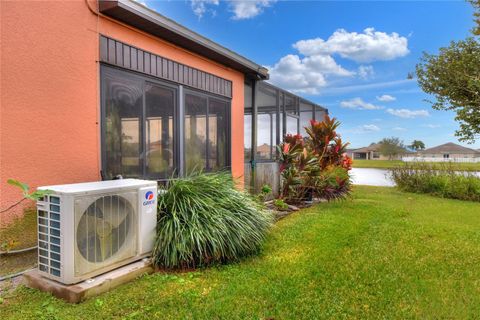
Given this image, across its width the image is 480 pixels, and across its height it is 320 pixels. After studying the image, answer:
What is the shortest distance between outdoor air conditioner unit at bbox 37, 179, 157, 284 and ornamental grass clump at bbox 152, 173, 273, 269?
12.0 inches

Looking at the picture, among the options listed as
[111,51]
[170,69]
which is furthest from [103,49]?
[170,69]

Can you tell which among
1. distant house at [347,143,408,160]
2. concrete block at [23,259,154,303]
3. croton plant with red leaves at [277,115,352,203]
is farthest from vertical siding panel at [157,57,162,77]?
distant house at [347,143,408,160]

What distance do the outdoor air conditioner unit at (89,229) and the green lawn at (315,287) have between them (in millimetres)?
262

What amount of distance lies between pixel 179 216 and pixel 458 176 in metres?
10.3

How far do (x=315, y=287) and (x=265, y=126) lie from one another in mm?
6044

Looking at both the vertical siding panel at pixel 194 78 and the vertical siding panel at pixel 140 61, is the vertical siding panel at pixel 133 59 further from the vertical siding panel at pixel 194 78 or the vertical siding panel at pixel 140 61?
the vertical siding panel at pixel 194 78

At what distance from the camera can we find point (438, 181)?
1008 centimetres

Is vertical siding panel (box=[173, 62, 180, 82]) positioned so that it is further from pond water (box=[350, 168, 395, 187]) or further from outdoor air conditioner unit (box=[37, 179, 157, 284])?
pond water (box=[350, 168, 395, 187])

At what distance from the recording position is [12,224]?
3.12 m

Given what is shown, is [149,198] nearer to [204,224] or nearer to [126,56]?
[204,224]

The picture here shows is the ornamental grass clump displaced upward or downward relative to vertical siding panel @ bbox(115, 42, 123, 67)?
downward

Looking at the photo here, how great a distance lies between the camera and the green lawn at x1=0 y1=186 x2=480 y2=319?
2307mm

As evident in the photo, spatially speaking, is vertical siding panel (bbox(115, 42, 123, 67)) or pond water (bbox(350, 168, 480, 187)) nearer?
vertical siding panel (bbox(115, 42, 123, 67))

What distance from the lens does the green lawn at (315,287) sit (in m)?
2.31
